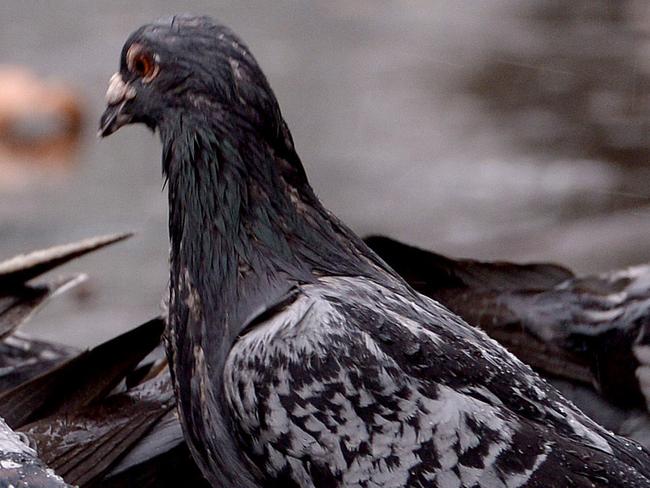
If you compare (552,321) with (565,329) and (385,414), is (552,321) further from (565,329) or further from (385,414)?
(385,414)

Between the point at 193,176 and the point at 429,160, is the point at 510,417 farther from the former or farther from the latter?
the point at 429,160

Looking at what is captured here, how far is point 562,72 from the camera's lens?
37.6 ft

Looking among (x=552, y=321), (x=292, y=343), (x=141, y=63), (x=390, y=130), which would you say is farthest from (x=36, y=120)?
(x=292, y=343)

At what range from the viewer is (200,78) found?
11.5 ft

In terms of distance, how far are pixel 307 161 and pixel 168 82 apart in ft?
19.3

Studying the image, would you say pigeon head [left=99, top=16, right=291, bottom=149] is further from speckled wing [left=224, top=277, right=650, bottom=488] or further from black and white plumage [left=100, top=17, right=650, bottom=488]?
speckled wing [left=224, top=277, right=650, bottom=488]

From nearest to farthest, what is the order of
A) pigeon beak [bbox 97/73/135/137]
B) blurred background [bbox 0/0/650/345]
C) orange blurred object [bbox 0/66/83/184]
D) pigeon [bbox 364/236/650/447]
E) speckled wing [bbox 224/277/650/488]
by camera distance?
speckled wing [bbox 224/277/650/488]
pigeon beak [bbox 97/73/135/137]
pigeon [bbox 364/236/650/447]
blurred background [bbox 0/0/650/345]
orange blurred object [bbox 0/66/83/184]

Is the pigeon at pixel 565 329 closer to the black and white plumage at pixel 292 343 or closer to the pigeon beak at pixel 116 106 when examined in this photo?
the black and white plumage at pixel 292 343

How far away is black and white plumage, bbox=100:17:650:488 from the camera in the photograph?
333 centimetres

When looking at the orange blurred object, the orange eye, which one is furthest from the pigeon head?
the orange blurred object

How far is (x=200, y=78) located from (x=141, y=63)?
0.22m

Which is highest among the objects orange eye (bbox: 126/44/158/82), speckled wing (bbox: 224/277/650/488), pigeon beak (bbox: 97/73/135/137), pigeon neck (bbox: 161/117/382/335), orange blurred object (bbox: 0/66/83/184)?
orange blurred object (bbox: 0/66/83/184)

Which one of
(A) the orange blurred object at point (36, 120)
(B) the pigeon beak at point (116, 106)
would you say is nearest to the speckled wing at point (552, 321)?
(B) the pigeon beak at point (116, 106)

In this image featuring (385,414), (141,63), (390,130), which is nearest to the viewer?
(385,414)
